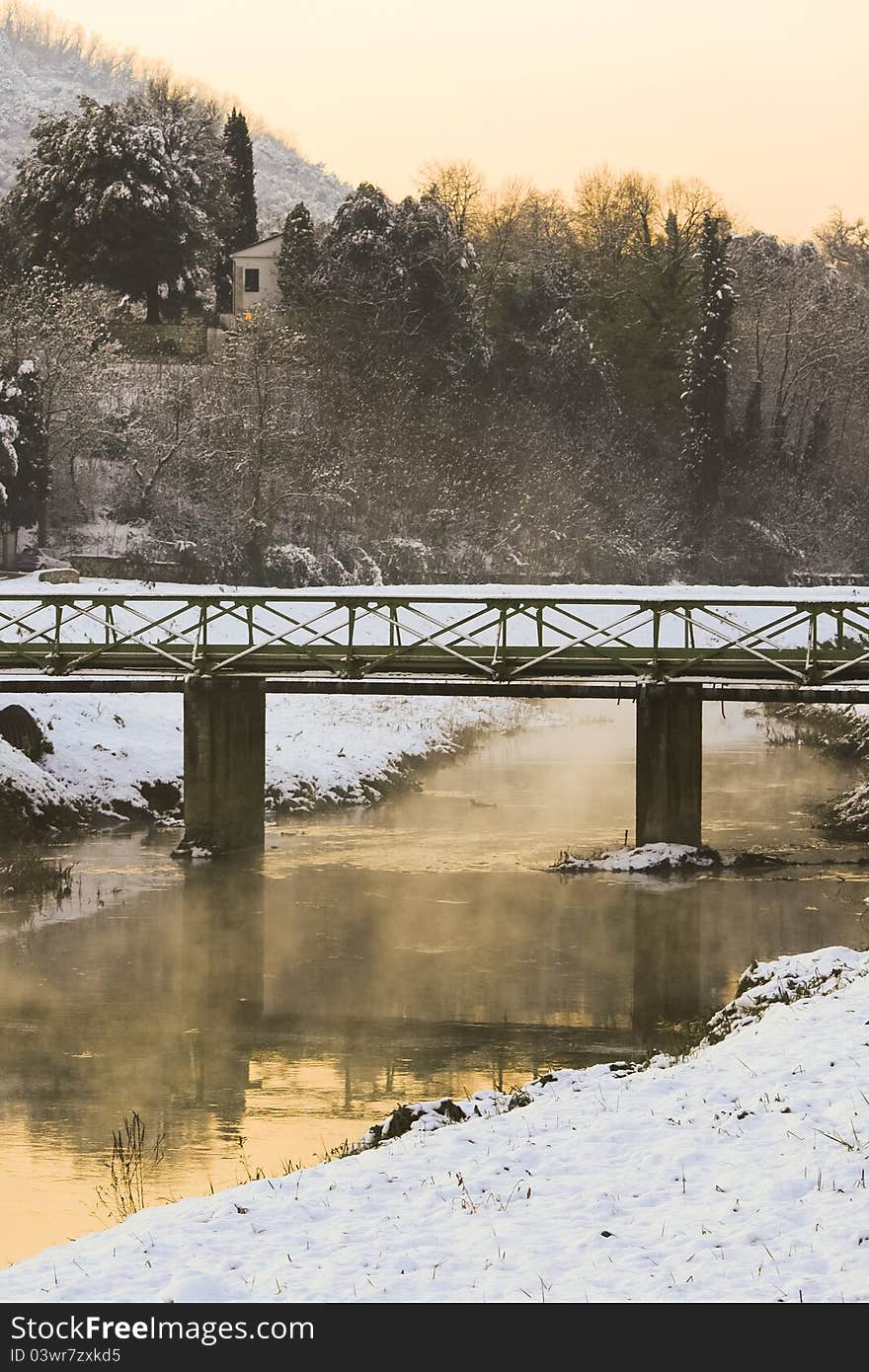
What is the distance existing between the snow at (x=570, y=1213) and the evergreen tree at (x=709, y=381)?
6572 centimetres

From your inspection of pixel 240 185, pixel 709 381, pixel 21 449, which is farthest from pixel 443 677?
pixel 240 185

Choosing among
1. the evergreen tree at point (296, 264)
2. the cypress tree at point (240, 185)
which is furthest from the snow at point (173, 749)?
the cypress tree at point (240, 185)

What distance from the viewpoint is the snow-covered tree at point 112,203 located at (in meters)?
72.8

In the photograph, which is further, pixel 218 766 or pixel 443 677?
pixel 443 677

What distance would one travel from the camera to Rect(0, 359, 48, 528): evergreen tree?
5712cm

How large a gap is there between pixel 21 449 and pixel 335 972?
136ft

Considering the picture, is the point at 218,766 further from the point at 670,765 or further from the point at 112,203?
the point at 112,203

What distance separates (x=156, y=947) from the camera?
22.2 meters

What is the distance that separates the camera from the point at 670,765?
91.0ft

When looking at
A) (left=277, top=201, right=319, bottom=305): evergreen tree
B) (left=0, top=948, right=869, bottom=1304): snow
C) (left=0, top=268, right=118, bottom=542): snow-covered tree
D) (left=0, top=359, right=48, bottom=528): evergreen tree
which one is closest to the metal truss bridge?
(left=0, top=948, right=869, bottom=1304): snow

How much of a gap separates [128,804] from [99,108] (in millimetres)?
50550

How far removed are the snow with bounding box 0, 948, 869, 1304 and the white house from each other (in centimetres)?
6906

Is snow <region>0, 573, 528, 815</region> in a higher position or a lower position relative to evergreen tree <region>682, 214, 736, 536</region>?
lower

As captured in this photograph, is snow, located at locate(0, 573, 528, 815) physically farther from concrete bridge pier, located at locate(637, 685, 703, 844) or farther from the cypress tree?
the cypress tree
